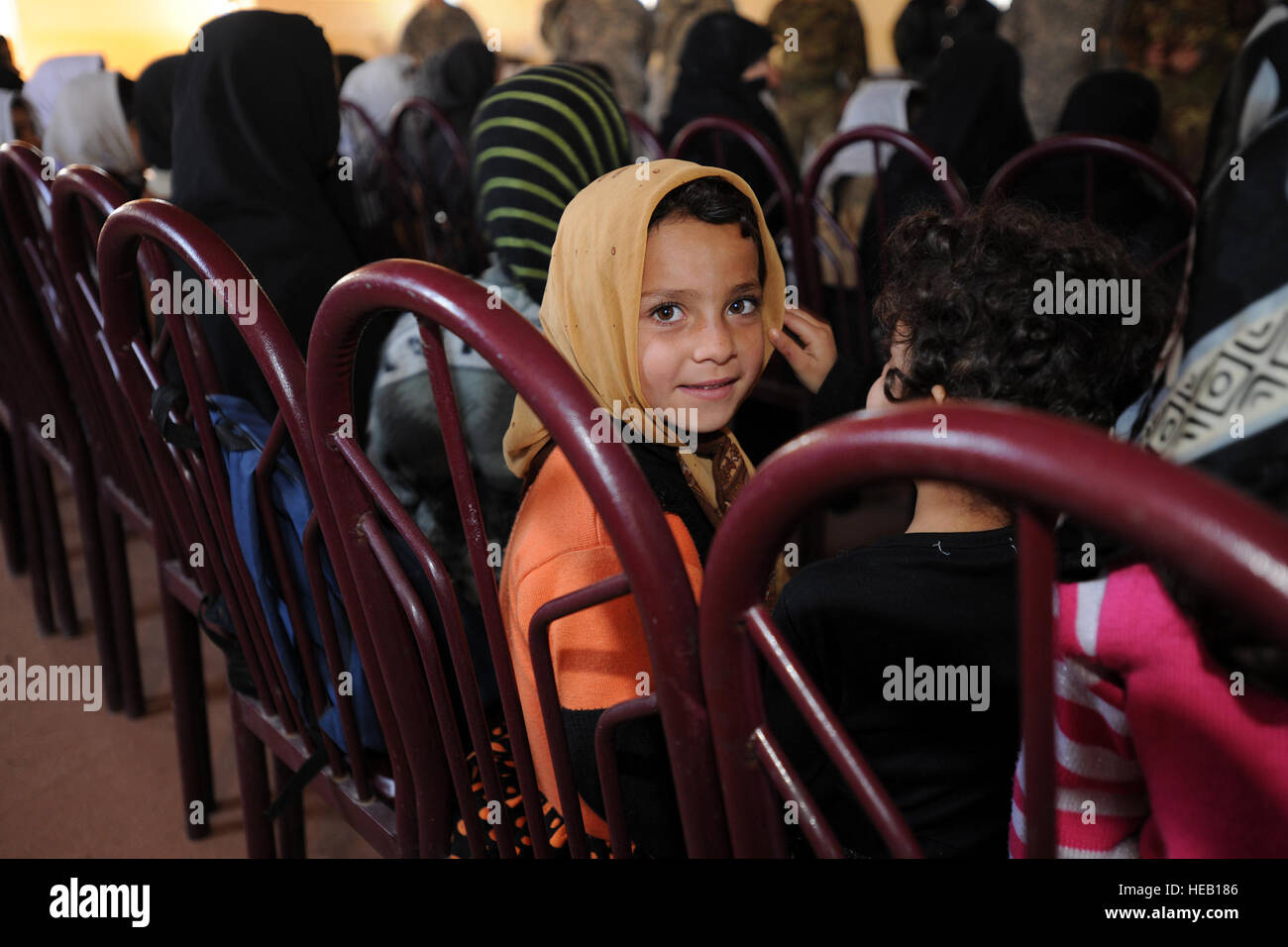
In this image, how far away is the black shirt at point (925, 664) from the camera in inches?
24.2

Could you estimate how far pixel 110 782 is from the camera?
160cm

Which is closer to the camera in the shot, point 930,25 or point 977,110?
point 977,110

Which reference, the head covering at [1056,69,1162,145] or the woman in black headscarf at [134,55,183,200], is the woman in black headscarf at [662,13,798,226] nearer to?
the head covering at [1056,69,1162,145]

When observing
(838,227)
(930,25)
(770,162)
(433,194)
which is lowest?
(838,227)

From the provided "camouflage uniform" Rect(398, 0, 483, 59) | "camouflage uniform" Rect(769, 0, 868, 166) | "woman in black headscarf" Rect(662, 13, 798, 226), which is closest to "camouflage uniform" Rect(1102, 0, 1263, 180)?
"camouflage uniform" Rect(769, 0, 868, 166)

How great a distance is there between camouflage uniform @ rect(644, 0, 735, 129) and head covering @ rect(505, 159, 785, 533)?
359 cm

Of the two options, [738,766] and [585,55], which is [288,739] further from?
[585,55]

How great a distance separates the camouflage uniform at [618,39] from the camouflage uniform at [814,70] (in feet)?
3.65

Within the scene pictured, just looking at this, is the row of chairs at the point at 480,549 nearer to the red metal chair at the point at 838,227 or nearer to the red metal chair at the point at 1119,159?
the red metal chair at the point at 1119,159

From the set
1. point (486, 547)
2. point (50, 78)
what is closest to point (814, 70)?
point (50, 78)

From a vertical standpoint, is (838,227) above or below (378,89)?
below

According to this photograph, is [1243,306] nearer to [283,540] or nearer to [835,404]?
[835,404]

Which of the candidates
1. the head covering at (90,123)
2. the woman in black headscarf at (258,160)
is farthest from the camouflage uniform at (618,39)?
the woman in black headscarf at (258,160)

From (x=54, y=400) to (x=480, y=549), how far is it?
53.6 inches
